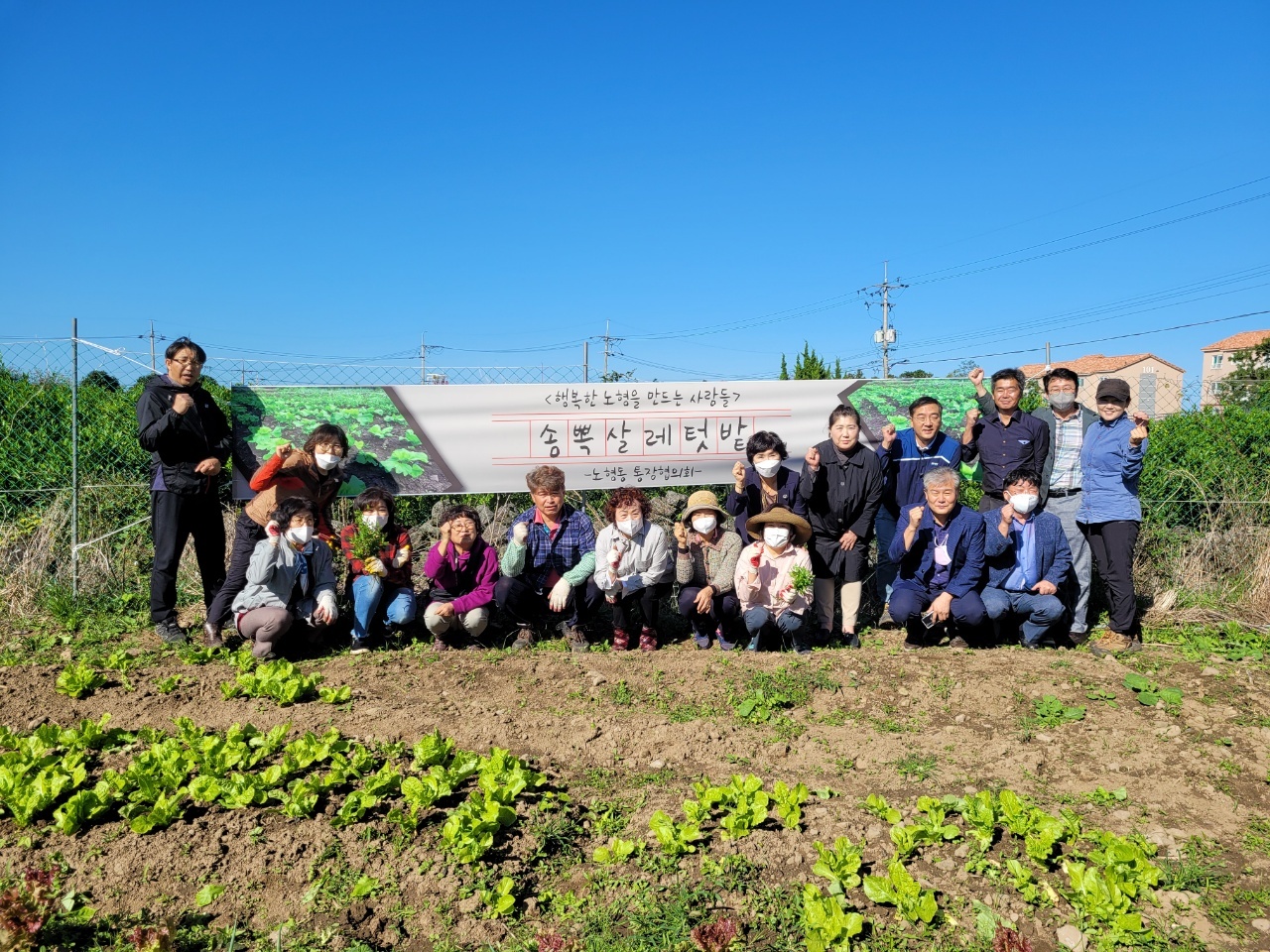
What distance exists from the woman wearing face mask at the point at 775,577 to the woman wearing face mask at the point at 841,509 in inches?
11.1

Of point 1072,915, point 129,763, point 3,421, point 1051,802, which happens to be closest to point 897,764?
point 1051,802

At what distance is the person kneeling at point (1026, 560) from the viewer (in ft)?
18.4

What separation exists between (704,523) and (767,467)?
0.61m

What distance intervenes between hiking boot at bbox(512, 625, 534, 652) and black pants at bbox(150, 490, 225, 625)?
215cm

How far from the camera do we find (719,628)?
5898mm

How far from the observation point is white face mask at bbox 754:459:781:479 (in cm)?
580

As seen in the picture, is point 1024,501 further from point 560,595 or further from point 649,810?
point 649,810

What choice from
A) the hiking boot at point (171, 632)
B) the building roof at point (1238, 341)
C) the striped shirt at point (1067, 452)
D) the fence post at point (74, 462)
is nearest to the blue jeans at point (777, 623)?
the striped shirt at point (1067, 452)

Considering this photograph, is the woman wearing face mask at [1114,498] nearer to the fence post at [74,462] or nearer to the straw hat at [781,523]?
the straw hat at [781,523]

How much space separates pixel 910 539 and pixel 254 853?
14.2 feet

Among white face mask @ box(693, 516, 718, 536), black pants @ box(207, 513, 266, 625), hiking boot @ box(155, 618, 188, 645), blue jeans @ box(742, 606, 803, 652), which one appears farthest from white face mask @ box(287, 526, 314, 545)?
blue jeans @ box(742, 606, 803, 652)

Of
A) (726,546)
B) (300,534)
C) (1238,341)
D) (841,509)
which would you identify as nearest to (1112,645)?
(841,509)

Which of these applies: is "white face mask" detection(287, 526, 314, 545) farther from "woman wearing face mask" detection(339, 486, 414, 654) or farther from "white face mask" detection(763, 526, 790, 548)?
"white face mask" detection(763, 526, 790, 548)

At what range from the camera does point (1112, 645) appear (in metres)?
5.78
